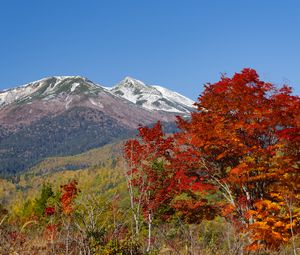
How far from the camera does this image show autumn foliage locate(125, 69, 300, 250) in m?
18.1

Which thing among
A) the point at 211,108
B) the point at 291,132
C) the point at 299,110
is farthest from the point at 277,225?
the point at 211,108

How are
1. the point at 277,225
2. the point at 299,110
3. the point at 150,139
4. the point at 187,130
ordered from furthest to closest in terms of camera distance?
the point at 150,139 < the point at 187,130 < the point at 299,110 < the point at 277,225

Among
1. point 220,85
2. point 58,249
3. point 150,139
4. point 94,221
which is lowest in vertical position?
point 58,249

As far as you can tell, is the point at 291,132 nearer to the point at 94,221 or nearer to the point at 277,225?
the point at 277,225

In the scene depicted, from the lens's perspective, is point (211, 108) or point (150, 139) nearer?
point (211, 108)

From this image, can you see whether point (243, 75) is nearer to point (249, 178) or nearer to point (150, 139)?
point (249, 178)

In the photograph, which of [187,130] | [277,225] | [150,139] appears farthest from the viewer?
[150,139]

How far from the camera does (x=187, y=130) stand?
22953mm

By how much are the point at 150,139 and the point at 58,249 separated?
22.5 metres

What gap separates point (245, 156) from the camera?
20.0m

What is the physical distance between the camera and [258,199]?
64.8 ft

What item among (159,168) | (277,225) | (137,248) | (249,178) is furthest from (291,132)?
(159,168)

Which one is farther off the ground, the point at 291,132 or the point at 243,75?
the point at 243,75

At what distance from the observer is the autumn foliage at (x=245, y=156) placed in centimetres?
1812
